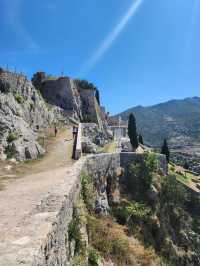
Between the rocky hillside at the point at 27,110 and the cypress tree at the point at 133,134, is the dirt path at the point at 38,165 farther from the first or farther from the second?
the cypress tree at the point at 133,134

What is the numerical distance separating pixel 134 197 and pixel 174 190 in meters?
5.92

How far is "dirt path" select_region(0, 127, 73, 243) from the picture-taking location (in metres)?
6.49

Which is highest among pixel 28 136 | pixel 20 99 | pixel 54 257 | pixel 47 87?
pixel 47 87

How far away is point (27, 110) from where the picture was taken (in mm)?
28359

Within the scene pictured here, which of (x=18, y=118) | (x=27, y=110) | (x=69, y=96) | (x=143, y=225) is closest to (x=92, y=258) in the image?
(x=143, y=225)

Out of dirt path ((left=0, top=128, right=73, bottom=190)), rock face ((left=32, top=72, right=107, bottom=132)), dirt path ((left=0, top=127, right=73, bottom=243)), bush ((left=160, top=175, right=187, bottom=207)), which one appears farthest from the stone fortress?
rock face ((left=32, top=72, right=107, bottom=132))

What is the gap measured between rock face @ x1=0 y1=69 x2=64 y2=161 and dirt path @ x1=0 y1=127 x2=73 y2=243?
1241mm

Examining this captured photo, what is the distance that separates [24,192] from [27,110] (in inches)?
729

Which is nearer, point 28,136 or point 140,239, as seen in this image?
point 140,239

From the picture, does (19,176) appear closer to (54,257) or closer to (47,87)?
(54,257)

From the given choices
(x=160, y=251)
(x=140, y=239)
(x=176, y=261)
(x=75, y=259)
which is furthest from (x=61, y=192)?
(x=176, y=261)

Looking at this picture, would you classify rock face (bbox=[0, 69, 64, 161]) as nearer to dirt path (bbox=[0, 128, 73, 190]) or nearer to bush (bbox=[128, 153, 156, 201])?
dirt path (bbox=[0, 128, 73, 190])

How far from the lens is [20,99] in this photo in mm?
27047

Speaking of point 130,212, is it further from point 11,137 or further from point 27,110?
point 27,110
